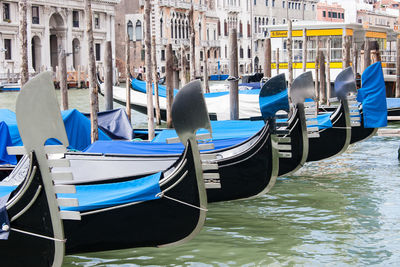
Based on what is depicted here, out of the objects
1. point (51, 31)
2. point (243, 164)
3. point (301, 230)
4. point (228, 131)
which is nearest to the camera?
point (301, 230)

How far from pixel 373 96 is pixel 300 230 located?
9.04 ft

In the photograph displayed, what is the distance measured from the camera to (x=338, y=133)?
23.5 ft

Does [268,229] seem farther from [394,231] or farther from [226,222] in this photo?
[394,231]

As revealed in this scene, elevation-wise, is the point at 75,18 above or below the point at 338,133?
above

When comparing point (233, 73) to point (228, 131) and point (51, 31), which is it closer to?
point (228, 131)

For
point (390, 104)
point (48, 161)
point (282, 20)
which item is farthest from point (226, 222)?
point (282, 20)

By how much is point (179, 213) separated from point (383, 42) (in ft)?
58.2

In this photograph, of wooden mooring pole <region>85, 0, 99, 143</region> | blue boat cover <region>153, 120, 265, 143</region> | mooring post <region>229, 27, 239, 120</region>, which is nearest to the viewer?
blue boat cover <region>153, 120, 265, 143</region>

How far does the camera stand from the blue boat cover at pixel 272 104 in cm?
559

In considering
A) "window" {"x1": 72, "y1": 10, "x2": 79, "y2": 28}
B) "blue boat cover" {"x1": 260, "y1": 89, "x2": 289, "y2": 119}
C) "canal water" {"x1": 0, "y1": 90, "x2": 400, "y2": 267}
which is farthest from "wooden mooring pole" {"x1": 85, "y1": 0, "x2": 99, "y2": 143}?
"window" {"x1": 72, "y1": 10, "x2": 79, "y2": 28}

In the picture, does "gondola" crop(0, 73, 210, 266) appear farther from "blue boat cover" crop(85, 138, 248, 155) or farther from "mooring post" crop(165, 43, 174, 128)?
"mooring post" crop(165, 43, 174, 128)

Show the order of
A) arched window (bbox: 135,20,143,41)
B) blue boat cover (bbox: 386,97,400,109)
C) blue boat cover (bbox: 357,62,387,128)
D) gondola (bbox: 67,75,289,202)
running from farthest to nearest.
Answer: arched window (bbox: 135,20,143,41)
blue boat cover (bbox: 386,97,400,109)
blue boat cover (bbox: 357,62,387,128)
gondola (bbox: 67,75,289,202)

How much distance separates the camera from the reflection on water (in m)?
4.22

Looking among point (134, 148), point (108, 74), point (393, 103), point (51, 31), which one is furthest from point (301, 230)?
point (51, 31)
